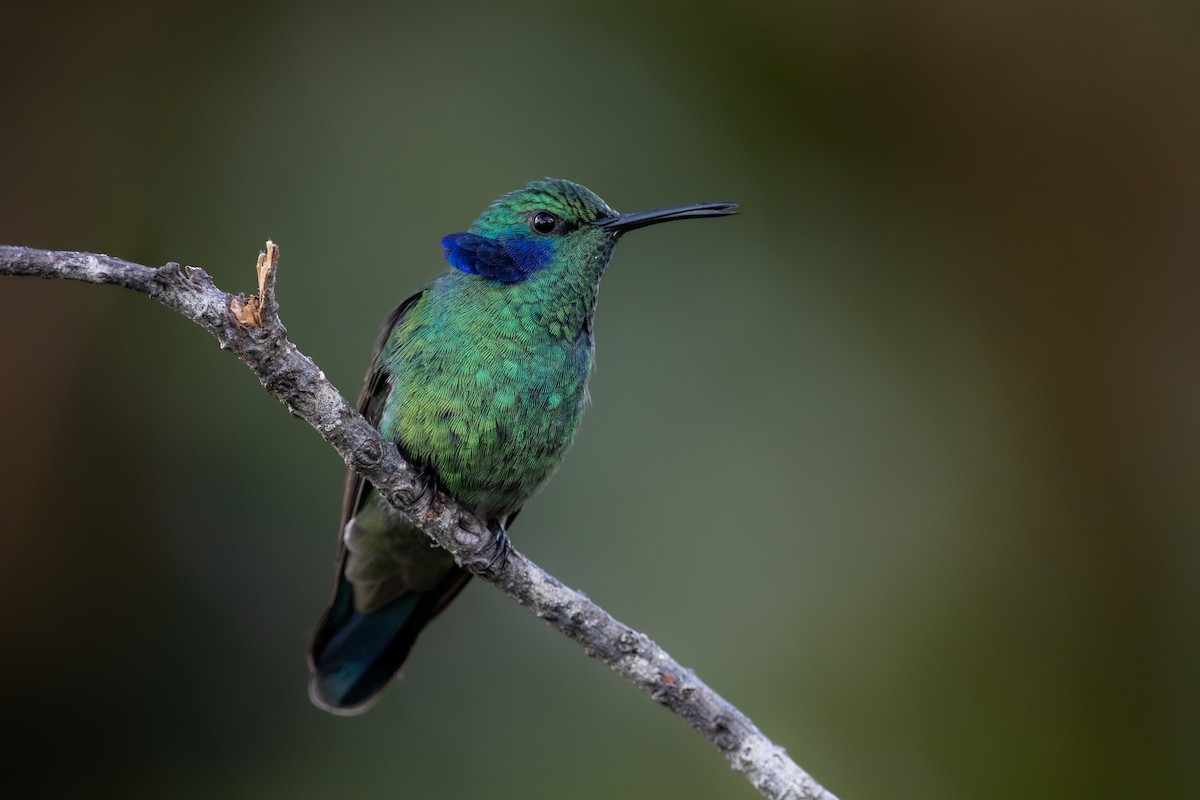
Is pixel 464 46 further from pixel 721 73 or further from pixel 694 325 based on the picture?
pixel 694 325

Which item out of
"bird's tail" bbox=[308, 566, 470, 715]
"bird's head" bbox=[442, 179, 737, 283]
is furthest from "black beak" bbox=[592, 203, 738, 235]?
"bird's tail" bbox=[308, 566, 470, 715]

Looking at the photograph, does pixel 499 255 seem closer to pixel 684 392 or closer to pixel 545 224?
pixel 545 224

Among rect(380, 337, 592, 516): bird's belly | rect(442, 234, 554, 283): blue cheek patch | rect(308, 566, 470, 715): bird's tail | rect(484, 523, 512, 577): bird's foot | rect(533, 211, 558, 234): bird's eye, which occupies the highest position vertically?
rect(533, 211, 558, 234): bird's eye

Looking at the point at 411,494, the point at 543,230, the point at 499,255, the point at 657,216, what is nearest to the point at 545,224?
the point at 543,230

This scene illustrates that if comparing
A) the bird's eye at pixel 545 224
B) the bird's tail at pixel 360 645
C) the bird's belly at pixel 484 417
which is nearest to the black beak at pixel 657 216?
the bird's eye at pixel 545 224

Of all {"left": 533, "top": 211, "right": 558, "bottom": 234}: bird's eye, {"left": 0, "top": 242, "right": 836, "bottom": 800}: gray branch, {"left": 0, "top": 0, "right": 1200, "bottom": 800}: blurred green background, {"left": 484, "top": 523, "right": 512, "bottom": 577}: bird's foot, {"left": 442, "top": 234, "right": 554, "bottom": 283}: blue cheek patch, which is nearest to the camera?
{"left": 0, "top": 242, "right": 836, "bottom": 800}: gray branch

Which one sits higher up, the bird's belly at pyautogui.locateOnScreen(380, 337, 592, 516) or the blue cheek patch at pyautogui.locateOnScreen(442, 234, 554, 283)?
the blue cheek patch at pyautogui.locateOnScreen(442, 234, 554, 283)

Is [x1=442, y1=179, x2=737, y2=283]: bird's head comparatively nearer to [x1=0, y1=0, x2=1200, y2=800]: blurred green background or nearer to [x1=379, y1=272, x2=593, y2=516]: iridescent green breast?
[x1=379, y1=272, x2=593, y2=516]: iridescent green breast
